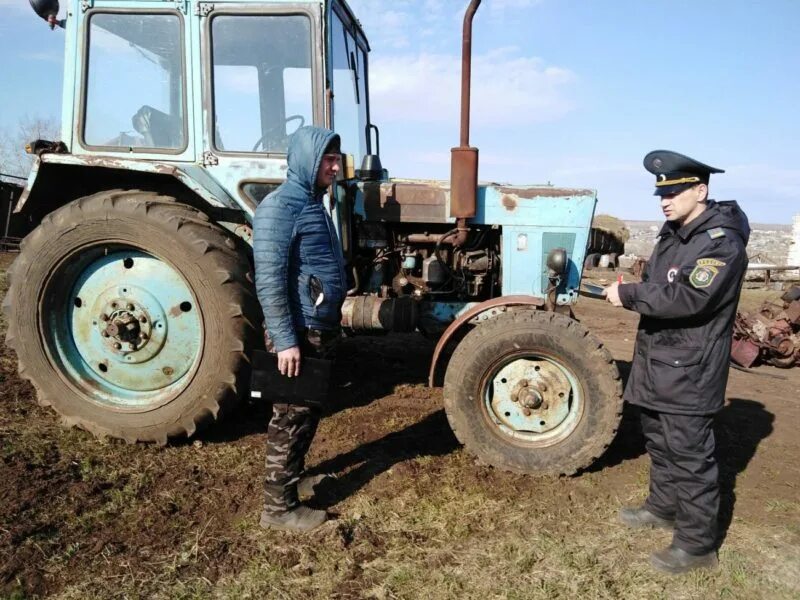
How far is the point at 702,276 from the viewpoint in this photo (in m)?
2.40

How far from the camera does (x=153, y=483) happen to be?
3.09 meters

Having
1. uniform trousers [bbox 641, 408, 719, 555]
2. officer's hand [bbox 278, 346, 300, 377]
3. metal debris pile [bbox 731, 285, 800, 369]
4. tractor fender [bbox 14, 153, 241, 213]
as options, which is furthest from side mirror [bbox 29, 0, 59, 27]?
metal debris pile [bbox 731, 285, 800, 369]

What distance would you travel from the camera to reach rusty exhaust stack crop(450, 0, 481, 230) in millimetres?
3389

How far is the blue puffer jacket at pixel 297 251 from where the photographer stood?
98.3 inches

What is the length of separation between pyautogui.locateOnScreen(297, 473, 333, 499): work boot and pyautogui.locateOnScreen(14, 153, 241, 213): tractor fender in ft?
5.37

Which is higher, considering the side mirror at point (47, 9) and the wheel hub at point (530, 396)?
the side mirror at point (47, 9)

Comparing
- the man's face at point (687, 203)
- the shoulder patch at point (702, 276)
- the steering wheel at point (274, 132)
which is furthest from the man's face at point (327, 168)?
the shoulder patch at point (702, 276)

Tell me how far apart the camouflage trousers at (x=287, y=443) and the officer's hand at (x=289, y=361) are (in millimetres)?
120

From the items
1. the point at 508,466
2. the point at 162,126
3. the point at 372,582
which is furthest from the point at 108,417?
the point at 508,466

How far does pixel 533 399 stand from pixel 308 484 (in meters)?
1.31

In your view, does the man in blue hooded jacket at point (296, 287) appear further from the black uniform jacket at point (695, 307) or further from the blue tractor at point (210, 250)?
the black uniform jacket at point (695, 307)

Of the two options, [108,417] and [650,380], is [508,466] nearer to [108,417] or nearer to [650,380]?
[650,380]

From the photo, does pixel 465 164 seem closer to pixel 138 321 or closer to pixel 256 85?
pixel 256 85

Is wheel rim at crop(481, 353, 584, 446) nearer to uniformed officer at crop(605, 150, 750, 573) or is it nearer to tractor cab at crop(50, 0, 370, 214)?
uniformed officer at crop(605, 150, 750, 573)
